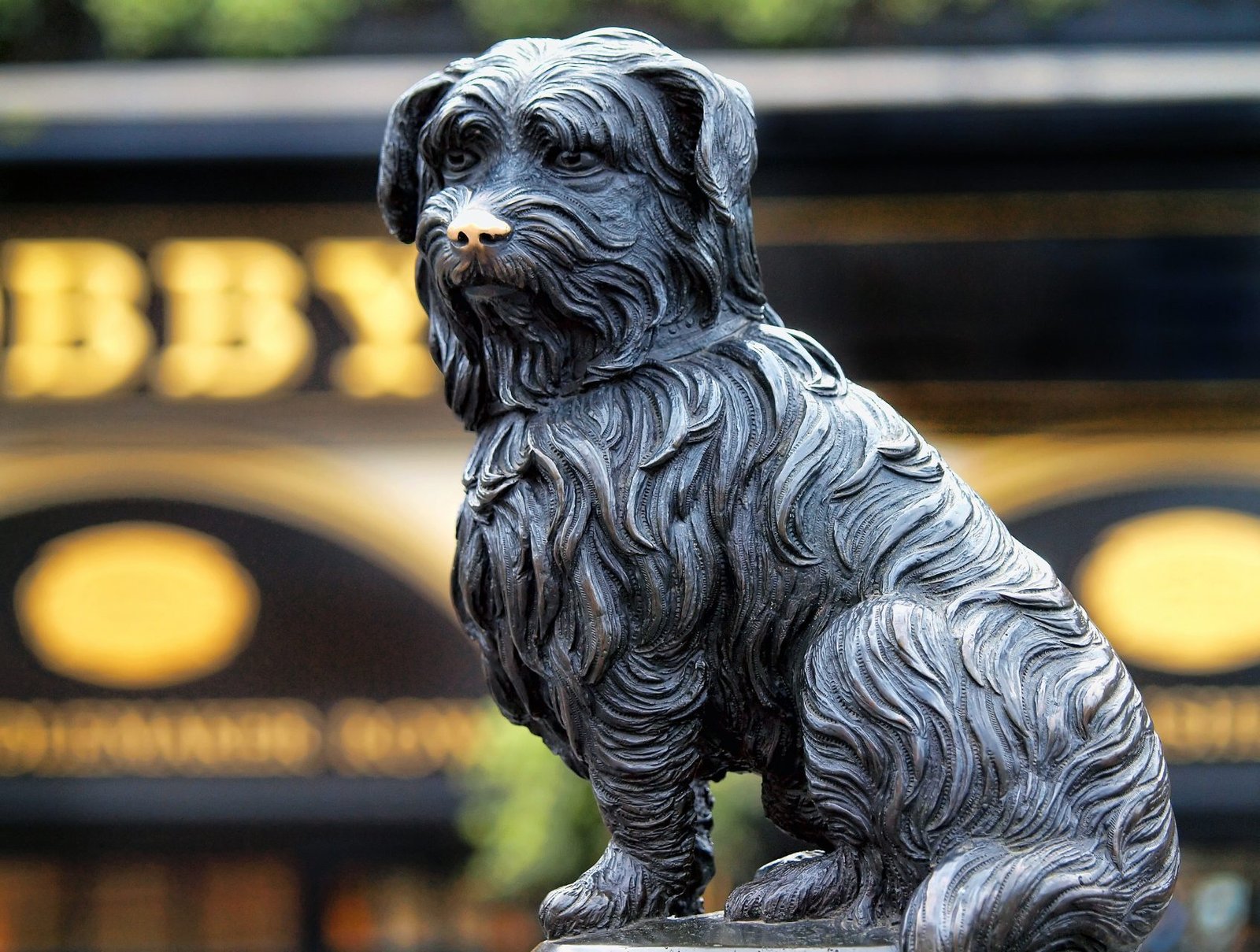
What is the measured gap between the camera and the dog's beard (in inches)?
95.0

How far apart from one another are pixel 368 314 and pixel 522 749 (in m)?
2.91

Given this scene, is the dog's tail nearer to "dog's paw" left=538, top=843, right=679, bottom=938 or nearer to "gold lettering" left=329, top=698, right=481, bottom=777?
"dog's paw" left=538, top=843, right=679, bottom=938

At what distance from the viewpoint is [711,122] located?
245 centimetres

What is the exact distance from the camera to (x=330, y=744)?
8688 mm

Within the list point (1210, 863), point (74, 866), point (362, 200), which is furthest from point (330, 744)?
point (1210, 863)

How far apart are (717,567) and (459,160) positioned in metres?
0.69

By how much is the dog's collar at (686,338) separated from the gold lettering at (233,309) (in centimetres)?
626

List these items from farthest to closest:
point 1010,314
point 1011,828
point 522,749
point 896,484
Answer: point 1010,314 → point 522,749 → point 896,484 → point 1011,828

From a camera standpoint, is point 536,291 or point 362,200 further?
point 362,200

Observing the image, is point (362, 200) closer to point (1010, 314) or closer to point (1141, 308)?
point (1010, 314)

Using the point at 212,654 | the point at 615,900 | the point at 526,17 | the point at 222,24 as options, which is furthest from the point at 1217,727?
the point at 615,900

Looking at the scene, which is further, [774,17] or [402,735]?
[402,735]

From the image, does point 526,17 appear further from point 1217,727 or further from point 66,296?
point 1217,727

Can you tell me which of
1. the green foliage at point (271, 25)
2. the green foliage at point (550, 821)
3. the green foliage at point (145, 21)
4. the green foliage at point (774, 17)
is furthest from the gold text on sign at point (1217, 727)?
the green foliage at point (145, 21)
